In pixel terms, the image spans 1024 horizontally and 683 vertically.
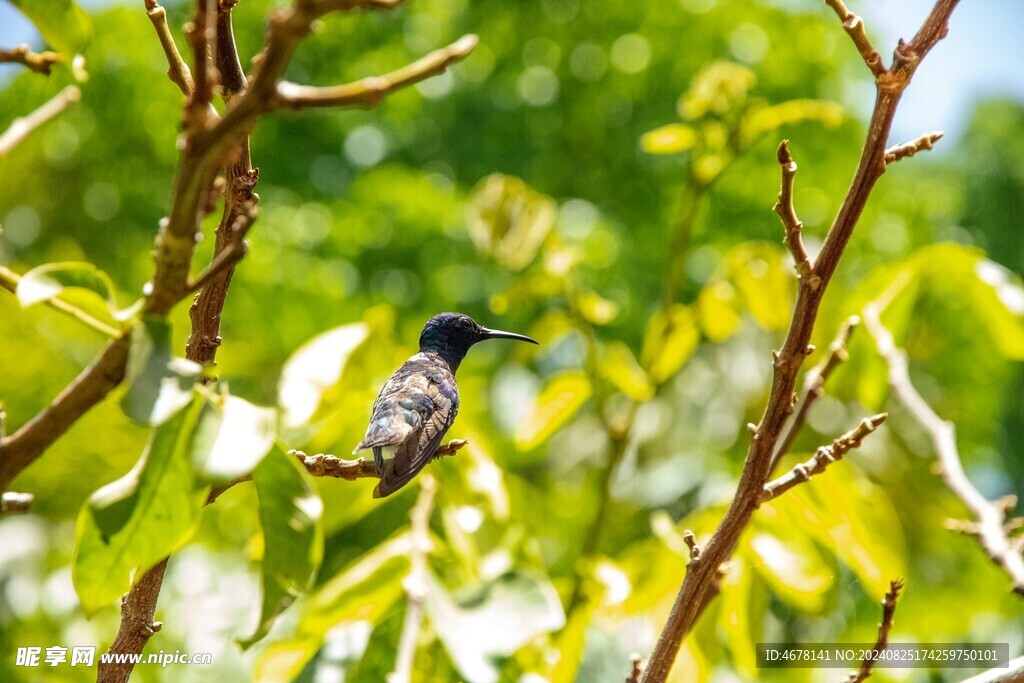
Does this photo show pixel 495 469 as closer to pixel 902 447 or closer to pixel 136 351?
pixel 136 351

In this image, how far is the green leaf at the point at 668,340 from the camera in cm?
139

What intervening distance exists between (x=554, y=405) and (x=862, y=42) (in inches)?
27.6

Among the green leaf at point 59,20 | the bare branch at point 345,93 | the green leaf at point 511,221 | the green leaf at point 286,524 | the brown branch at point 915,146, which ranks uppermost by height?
the bare branch at point 345,93

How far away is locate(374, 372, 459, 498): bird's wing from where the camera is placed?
0.68 meters

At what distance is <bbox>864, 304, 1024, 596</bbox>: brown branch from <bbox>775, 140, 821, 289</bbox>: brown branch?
38 centimetres

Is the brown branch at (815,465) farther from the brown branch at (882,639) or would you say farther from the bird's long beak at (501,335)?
the bird's long beak at (501,335)

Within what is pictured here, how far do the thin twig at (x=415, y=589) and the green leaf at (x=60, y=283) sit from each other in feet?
1.04

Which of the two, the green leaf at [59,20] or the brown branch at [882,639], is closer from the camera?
the green leaf at [59,20]

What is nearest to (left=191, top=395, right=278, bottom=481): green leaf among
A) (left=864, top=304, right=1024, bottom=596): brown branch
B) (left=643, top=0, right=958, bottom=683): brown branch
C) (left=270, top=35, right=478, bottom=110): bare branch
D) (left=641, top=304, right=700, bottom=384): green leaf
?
(left=270, top=35, right=478, bottom=110): bare branch

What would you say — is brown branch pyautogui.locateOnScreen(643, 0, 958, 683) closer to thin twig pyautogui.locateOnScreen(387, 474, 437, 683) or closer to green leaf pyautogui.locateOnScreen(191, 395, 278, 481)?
thin twig pyautogui.locateOnScreen(387, 474, 437, 683)

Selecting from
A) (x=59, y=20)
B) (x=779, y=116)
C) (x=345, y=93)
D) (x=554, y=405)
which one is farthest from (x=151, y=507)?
(x=779, y=116)

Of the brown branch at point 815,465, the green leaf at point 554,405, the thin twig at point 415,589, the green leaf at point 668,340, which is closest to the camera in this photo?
the thin twig at point 415,589

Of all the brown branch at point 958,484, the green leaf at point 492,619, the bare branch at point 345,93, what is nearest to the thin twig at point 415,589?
the green leaf at point 492,619

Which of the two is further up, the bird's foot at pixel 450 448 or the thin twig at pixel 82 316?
the thin twig at pixel 82 316
